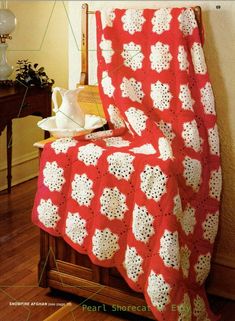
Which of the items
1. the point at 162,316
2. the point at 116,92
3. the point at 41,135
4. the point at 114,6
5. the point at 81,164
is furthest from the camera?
the point at 41,135

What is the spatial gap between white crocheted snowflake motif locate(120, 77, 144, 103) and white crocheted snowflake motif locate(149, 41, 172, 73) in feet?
0.34

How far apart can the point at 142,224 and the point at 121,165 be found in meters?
0.21

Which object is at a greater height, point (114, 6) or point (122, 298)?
point (114, 6)

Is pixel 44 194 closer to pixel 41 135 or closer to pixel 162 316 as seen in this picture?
pixel 162 316

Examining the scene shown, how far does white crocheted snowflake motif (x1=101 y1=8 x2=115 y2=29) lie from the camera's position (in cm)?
213

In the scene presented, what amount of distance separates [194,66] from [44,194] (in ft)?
2.41

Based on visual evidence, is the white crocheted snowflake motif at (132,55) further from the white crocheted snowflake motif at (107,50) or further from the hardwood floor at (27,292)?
the hardwood floor at (27,292)

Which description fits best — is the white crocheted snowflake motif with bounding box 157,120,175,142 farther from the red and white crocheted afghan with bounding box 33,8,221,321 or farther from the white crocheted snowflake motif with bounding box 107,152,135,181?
the white crocheted snowflake motif with bounding box 107,152,135,181

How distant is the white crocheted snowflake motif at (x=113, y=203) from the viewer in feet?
6.22

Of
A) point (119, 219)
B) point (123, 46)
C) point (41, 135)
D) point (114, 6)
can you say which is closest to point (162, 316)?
point (119, 219)

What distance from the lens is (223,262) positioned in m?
2.21

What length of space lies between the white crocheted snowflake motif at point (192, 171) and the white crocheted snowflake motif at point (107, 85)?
416mm

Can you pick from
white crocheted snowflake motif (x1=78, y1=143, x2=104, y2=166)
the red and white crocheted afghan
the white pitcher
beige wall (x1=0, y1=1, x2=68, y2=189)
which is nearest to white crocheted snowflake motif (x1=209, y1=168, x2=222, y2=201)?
the red and white crocheted afghan

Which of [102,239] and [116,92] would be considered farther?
[116,92]
